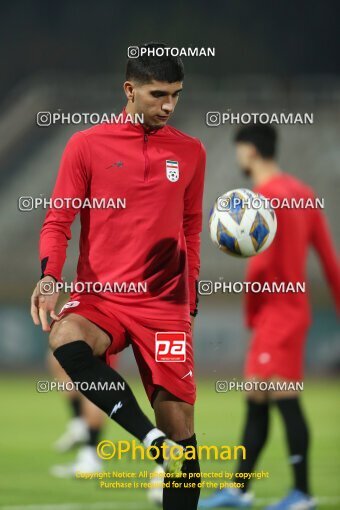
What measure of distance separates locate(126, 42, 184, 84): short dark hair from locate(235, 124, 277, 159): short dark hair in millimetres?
1620

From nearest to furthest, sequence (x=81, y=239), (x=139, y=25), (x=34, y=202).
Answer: (x=81, y=239) < (x=34, y=202) < (x=139, y=25)

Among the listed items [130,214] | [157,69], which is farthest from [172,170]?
[157,69]

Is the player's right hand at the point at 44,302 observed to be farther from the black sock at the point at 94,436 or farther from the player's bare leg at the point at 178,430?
the black sock at the point at 94,436

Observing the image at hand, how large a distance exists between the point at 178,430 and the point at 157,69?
3.95 ft

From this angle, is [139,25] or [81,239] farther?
Answer: [139,25]

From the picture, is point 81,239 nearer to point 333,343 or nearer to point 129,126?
point 129,126

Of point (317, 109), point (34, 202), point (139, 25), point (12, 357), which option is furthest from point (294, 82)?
point (34, 202)

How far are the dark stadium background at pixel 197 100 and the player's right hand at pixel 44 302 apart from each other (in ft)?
24.9

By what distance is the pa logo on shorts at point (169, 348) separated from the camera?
3.68 metres

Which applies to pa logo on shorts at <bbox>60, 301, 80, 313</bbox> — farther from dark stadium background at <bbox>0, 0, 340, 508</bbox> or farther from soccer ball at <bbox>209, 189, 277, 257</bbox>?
dark stadium background at <bbox>0, 0, 340, 508</bbox>

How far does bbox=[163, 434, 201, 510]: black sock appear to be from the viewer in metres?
3.71

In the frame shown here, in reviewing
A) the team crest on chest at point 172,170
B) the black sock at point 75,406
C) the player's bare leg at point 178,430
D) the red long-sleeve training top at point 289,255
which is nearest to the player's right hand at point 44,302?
the player's bare leg at point 178,430

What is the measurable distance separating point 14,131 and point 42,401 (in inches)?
233

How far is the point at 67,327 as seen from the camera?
349 centimetres
